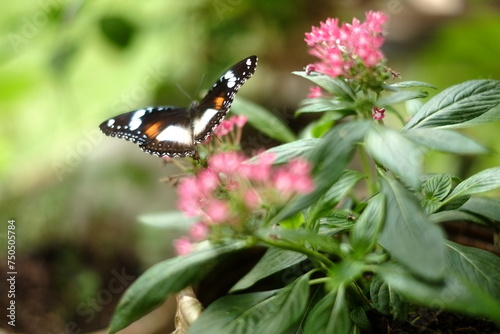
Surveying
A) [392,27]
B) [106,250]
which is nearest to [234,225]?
[106,250]

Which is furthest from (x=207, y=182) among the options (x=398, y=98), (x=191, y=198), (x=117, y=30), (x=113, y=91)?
(x=113, y=91)

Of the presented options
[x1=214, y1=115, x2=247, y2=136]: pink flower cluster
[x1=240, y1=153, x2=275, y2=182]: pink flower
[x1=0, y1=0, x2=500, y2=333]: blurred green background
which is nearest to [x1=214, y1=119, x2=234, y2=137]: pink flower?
[x1=214, y1=115, x2=247, y2=136]: pink flower cluster

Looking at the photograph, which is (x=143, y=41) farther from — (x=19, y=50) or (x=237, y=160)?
(x=237, y=160)

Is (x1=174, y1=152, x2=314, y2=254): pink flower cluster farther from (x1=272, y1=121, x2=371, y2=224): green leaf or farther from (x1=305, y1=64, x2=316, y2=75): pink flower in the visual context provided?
(x1=305, y1=64, x2=316, y2=75): pink flower

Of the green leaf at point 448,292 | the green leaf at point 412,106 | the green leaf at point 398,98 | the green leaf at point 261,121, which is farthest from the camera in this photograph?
the green leaf at point 261,121

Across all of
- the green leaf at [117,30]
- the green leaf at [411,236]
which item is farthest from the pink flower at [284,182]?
the green leaf at [117,30]

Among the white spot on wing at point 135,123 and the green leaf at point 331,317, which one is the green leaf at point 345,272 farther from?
the white spot on wing at point 135,123

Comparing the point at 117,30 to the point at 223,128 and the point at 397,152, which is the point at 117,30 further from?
the point at 397,152
